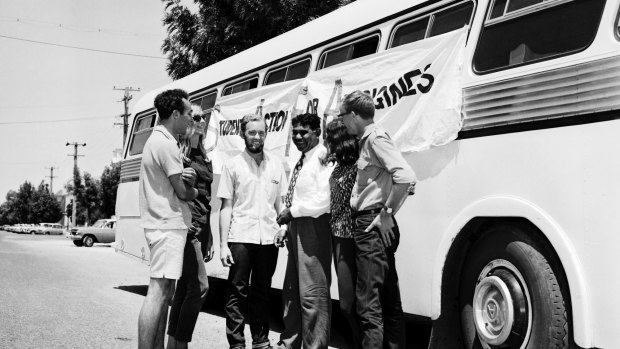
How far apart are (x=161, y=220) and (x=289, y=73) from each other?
311 cm

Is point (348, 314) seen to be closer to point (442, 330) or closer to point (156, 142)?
point (442, 330)

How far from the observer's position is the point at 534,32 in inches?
172

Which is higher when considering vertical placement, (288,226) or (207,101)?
(207,101)

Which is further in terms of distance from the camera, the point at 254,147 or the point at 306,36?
the point at 306,36

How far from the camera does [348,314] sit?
15.3ft

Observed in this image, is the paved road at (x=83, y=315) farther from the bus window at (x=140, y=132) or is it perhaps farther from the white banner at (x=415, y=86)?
the white banner at (x=415, y=86)

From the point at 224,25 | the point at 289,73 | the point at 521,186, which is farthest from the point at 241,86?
the point at 224,25

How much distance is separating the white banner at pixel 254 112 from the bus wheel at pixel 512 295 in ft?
9.16

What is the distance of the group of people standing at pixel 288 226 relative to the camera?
4.46 m

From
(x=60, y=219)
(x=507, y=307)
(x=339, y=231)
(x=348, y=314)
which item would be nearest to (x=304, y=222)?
(x=339, y=231)

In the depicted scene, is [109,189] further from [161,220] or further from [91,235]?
[161,220]

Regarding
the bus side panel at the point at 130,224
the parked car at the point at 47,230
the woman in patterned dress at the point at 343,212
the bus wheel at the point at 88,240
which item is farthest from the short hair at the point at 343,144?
the parked car at the point at 47,230

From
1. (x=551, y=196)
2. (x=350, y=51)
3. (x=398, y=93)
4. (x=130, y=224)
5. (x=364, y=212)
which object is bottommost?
(x=130, y=224)

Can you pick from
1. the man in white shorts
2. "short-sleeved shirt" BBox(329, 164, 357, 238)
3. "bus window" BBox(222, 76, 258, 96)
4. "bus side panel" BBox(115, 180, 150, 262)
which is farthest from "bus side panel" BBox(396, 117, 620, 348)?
"bus side panel" BBox(115, 180, 150, 262)
